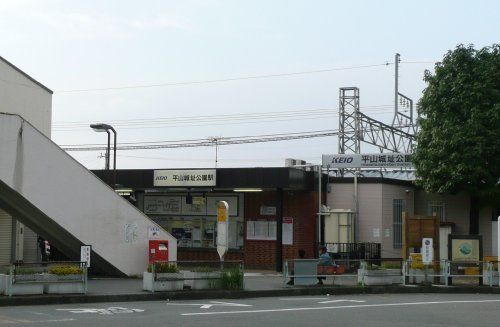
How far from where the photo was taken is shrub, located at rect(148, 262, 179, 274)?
860 inches

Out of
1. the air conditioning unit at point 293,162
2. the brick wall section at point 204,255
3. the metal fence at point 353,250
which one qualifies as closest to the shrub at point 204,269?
the metal fence at point 353,250

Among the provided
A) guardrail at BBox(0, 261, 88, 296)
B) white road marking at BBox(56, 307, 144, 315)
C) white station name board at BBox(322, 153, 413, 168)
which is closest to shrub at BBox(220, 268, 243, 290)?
guardrail at BBox(0, 261, 88, 296)

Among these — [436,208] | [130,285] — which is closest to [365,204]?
[436,208]

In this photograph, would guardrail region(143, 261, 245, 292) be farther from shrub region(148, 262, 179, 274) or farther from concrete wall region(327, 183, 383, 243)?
concrete wall region(327, 183, 383, 243)

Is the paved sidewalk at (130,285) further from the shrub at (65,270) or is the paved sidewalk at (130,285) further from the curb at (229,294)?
the shrub at (65,270)

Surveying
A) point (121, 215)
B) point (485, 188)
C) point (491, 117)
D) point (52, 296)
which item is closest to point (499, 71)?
point (491, 117)

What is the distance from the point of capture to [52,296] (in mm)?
19750

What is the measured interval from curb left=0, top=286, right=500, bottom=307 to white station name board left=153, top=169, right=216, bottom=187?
9990 millimetres

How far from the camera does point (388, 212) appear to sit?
1410 inches

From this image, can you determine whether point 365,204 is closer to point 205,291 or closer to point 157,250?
point 157,250

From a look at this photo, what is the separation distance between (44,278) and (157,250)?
7.61m

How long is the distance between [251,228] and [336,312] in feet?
54.8

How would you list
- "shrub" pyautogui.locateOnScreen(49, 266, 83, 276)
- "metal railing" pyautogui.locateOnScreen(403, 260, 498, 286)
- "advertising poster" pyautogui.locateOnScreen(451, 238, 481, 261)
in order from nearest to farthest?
"shrub" pyautogui.locateOnScreen(49, 266, 83, 276) → "metal railing" pyautogui.locateOnScreen(403, 260, 498, 286) → "advertising poster" pyautogui.locateOnScreen(451, 238, 481, 261)

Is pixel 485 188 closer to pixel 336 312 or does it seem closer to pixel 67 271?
pixel 336 312
